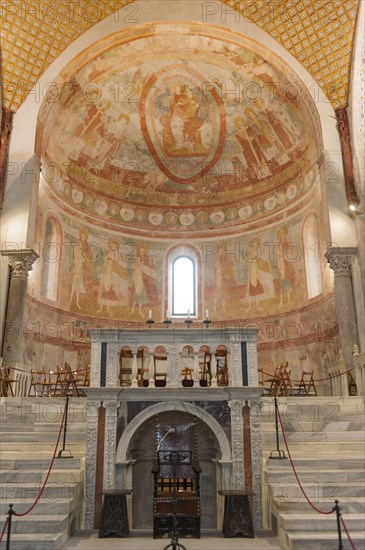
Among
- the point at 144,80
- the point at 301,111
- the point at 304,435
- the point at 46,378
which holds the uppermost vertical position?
the point at 144,80

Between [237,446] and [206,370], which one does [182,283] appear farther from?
[237,446]

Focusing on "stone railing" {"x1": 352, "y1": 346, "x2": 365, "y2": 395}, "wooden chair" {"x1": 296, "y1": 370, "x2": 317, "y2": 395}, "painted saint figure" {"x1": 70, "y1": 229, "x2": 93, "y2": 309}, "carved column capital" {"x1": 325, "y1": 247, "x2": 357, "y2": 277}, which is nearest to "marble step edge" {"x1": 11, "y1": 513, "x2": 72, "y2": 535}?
"stone railing" {"x1": 352, "y1": 346, "x2": 365, "y2": 395}

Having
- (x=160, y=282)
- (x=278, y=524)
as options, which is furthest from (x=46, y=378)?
(x=278, y=524)

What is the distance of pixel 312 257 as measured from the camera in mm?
20359

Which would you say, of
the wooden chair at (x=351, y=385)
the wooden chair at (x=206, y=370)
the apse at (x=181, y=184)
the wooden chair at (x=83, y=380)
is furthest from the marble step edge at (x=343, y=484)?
the apse at (x=181, y=184)

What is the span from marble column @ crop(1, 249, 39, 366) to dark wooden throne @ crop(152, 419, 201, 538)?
7913mm

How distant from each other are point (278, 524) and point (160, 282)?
51.5 feet

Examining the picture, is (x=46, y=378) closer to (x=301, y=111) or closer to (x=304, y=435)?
(x=304, y=435)

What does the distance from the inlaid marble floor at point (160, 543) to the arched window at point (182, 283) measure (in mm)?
14549

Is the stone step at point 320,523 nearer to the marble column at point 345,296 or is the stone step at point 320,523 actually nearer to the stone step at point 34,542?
the stone step at point 34,542

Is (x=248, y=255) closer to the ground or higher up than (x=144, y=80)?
closer to the ground

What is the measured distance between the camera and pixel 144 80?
21719 mm

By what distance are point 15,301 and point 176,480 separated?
31.4 ft

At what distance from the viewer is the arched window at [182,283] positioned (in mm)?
23294
